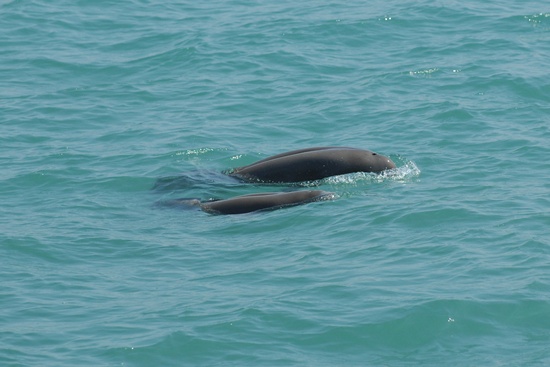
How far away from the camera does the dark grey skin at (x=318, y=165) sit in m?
18.4

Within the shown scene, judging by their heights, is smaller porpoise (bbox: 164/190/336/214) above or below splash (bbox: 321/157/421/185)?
above

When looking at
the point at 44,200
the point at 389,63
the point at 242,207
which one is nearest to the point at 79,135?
the point at 44,200

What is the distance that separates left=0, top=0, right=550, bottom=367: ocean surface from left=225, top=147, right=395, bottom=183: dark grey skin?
21 cm

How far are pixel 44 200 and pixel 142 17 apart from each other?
12.3 m

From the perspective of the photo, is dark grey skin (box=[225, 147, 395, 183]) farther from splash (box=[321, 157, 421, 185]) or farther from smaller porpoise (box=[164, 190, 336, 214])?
smaller porpoise (box=[164, 190, 336, 214])

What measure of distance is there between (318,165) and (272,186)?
81 centimetres

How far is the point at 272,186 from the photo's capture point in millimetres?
18344

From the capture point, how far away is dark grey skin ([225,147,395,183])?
18391mm

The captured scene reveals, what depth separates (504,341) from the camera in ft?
41.0

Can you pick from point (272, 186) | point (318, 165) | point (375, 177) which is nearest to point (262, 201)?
point (272, 186)

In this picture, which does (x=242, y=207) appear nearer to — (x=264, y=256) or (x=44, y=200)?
(x=264, y=256)

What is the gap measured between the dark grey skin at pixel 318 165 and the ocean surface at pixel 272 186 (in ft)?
0.68

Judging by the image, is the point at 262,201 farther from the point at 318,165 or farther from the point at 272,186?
the point at 318,165

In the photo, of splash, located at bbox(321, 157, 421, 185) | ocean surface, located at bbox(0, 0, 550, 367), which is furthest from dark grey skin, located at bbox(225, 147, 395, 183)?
ocean surface, located at bbox(0, 0, 550, 367)
